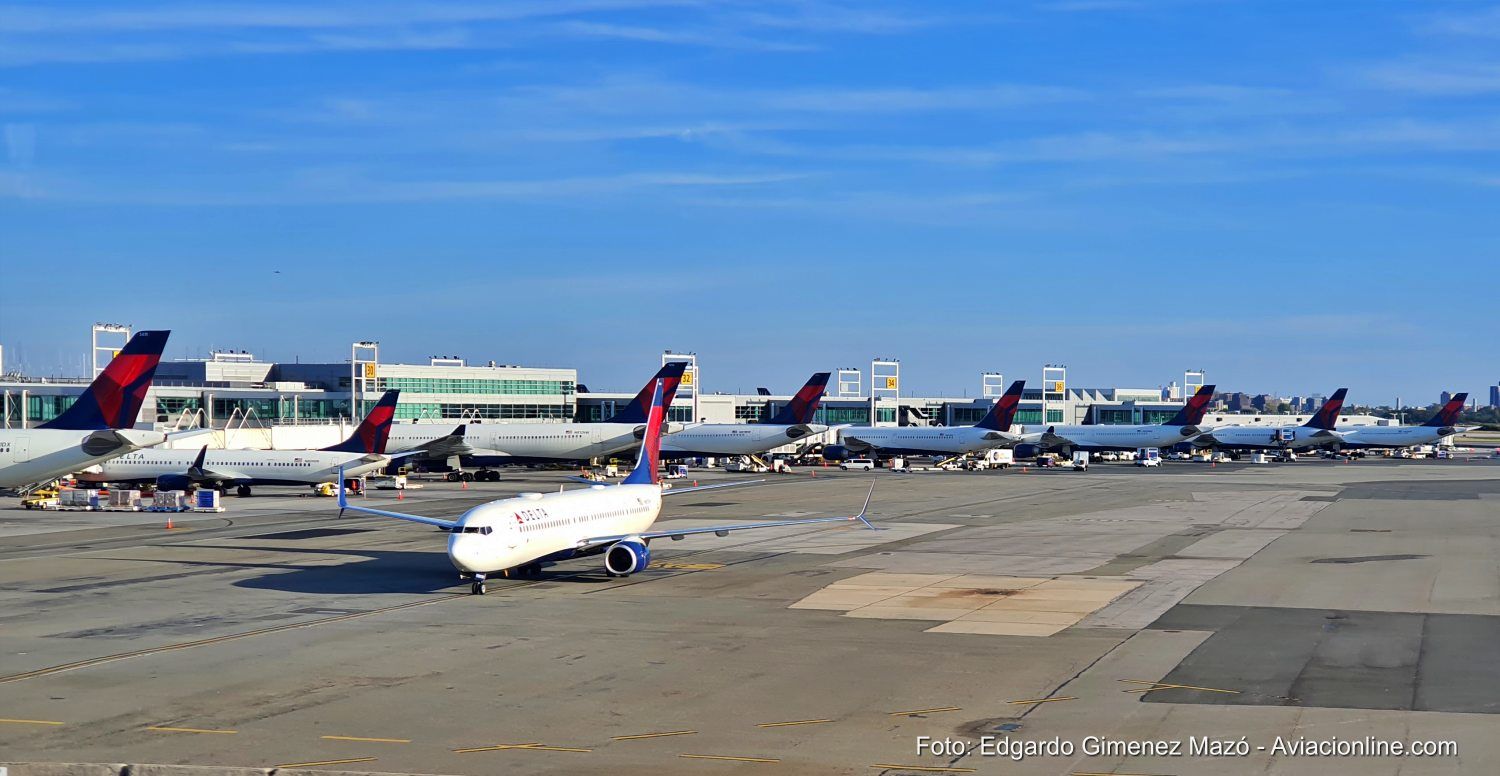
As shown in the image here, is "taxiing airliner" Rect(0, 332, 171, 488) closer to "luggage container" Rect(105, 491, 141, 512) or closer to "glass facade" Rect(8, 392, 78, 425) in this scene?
"luggage container" Rect(105, 491, 141, 512)

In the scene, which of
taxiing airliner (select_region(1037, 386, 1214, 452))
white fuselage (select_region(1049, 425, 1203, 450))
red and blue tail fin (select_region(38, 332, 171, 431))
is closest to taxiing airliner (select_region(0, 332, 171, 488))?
red and blue tail fin (select_region(38, 332, 171, 431))

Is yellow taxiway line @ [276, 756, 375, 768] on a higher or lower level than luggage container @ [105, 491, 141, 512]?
lower

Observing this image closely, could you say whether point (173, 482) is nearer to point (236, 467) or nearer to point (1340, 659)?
point (236, 467)

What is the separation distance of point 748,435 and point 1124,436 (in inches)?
2233

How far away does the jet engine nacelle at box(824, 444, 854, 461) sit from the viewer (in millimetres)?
142250

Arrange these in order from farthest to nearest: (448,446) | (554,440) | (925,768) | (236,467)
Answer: (554,440), (448,446), (236,467), (925,768)

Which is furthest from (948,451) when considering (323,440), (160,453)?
(160,453)

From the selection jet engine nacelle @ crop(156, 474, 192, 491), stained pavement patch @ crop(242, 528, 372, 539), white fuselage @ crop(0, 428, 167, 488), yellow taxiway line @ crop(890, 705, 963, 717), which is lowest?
stained pavement patch @ crop(242, 528, 372, 539)

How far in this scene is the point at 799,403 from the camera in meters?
123

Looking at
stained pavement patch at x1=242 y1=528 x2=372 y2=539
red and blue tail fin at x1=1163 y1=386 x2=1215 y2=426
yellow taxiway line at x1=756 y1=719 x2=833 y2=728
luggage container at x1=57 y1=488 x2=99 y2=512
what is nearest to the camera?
yellow taxiway line at x1=756 y1=719 x2=833 y2=728

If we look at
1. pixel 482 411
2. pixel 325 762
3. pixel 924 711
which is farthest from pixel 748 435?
pixel 325 762

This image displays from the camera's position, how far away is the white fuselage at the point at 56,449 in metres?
53.8

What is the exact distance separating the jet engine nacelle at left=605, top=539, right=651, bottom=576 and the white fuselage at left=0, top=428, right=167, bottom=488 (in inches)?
998

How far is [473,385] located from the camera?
147250 millimetres
